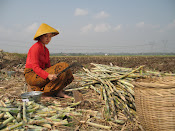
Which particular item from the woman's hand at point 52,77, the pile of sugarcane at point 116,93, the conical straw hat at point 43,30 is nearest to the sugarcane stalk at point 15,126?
the woman's hand at point 52,77

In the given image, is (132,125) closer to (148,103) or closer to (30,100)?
(148,103)

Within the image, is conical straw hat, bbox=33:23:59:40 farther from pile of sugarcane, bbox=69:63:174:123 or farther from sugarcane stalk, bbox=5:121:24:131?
sugarcane stalk, bbox=5:121:24:131

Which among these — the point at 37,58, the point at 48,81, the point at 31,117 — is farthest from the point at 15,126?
the point at 37,58

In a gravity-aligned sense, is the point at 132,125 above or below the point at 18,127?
below

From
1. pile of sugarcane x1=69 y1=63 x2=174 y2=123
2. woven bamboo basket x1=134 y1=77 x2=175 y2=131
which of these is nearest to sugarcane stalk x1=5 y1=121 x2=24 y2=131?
pile of sugarcane x1=69 y1=63 x2=174 y2=123

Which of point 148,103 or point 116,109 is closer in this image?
point 148,103

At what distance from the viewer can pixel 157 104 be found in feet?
6.39

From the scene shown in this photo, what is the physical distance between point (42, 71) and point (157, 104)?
211 centimetres

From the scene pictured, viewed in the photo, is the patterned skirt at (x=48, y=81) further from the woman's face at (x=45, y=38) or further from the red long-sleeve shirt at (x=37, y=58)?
the woman's face at (x=45, y=38)

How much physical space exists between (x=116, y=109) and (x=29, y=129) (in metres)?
1.54

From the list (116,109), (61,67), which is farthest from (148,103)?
(61,67)

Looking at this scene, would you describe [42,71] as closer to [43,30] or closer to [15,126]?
[43,30]

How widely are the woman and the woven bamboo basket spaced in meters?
1.67

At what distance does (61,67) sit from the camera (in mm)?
3248
